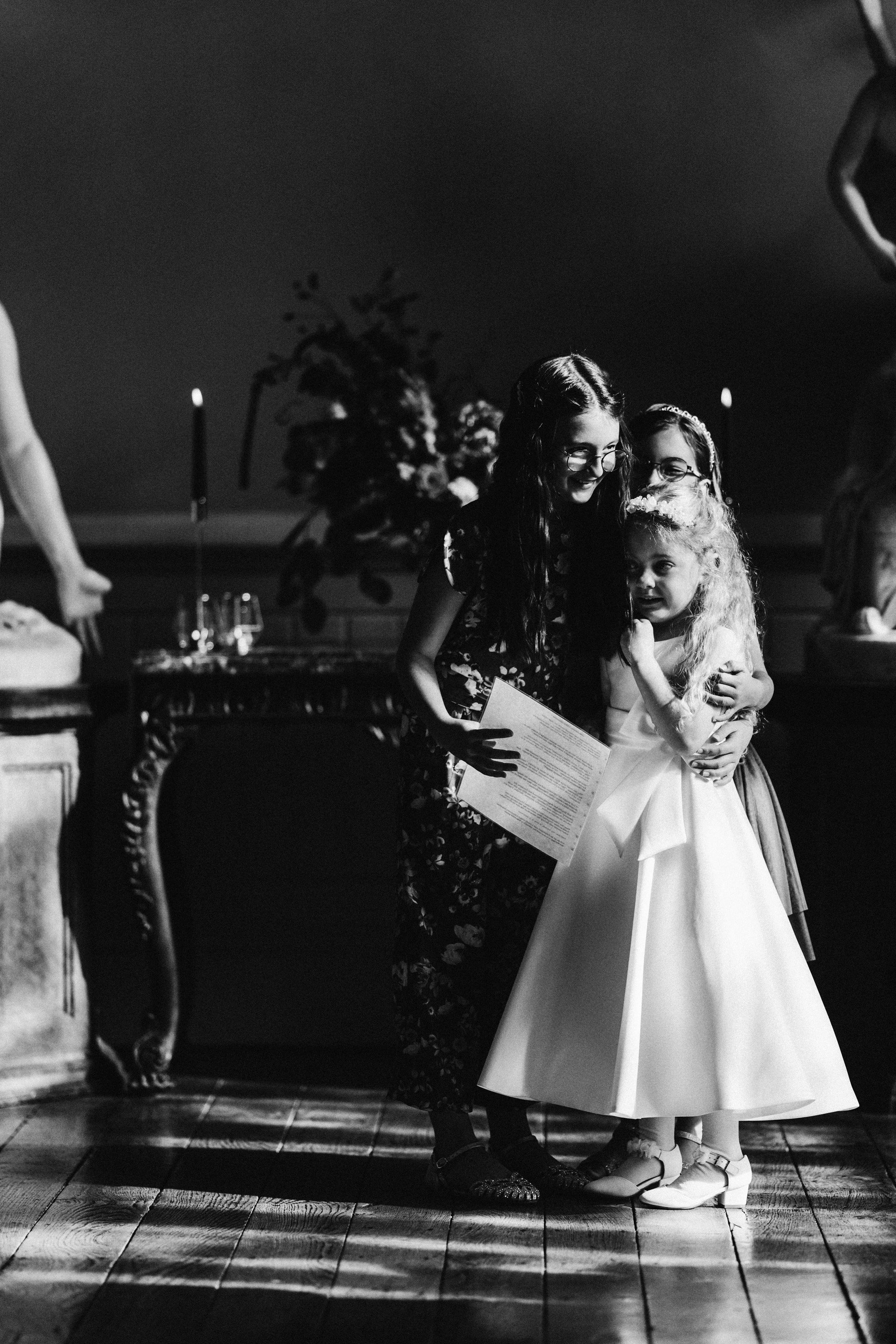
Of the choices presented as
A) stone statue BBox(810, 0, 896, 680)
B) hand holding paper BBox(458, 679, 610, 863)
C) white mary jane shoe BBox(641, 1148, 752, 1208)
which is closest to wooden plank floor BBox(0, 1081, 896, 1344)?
white mary jane shoe BBox(641, 1148, 752, 1208)

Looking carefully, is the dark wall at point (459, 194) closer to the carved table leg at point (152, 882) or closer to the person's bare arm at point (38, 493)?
the person's bare arm at point (38, 493)

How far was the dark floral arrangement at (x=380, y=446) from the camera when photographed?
3.15 metres

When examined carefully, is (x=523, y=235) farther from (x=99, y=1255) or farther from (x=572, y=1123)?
(x=99, y=1255)

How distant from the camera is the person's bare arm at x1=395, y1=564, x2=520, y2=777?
2.45 metres

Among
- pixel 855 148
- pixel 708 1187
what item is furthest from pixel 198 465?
pixel 708 1187

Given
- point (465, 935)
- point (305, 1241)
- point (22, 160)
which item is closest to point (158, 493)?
point (22, 160)

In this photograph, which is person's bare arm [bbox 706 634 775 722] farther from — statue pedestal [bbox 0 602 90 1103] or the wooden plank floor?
statue pedestal [bbox 0 602 90 1103]

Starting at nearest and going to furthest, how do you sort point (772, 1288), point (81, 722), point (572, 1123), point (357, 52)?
point (772, 1288) < point (572, 1123) < point (81, 722) < point (357, 52)

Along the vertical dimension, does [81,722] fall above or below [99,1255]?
above

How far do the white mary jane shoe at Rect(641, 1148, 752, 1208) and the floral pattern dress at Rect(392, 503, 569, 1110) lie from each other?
1.10 ft

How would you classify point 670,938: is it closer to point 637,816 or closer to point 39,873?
point 637,816

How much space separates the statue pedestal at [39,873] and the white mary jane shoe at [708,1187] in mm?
1265

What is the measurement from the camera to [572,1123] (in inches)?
121

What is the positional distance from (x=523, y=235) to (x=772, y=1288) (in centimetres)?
250
